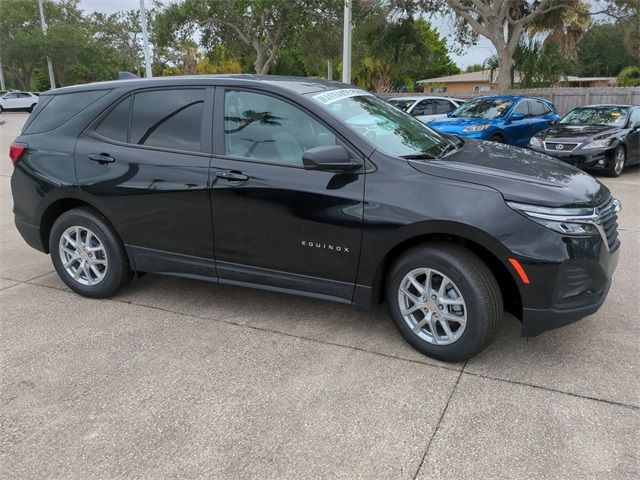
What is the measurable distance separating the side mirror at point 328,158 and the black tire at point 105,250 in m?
1.84

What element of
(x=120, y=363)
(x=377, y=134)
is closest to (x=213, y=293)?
(x=120, y=363)

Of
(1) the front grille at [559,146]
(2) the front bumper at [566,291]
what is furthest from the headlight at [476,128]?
(2) the front bumper at [566,291]

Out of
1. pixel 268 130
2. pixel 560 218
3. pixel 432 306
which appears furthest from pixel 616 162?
pixel 268 130

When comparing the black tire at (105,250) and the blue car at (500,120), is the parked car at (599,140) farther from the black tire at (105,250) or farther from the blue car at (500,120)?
the black tire at (105,250)

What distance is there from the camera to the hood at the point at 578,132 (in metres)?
10.4

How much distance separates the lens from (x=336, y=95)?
3.89 m

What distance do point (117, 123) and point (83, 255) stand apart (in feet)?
3.61

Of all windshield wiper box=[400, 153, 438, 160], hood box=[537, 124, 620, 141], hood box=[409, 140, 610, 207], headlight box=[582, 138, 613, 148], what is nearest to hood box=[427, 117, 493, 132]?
hood box=[537, 124, 620, 141]

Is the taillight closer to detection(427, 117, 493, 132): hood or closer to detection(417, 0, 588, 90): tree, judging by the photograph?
detection(427, 117, 493, 132): hood

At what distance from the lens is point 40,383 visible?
10.5 feet

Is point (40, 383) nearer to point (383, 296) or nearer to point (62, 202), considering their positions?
point (62, 202)

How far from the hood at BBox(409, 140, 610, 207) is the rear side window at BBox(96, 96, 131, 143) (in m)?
2.25

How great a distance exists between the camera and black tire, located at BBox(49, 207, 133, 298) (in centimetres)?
423

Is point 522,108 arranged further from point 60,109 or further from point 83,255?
point 83,255
